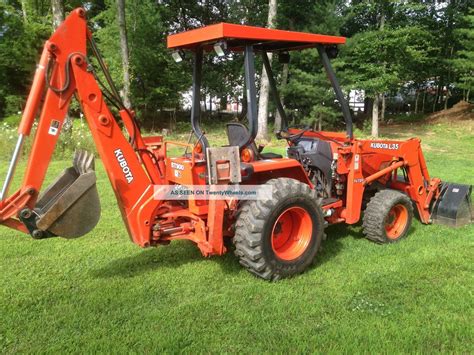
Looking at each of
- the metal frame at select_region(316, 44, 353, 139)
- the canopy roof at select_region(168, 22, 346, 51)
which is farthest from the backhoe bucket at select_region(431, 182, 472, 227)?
the canopy roof at select_region(168, 22, 346, 51)

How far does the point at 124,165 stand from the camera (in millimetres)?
3662

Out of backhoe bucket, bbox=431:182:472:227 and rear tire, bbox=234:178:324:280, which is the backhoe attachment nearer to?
rear tire, bbox=234:178:324:280

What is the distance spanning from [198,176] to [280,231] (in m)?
1.02

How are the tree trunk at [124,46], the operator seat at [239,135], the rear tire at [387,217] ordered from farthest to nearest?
the tree trunk at [124,46] < the rear tire at [387,217] < the operator seat at [239,135]

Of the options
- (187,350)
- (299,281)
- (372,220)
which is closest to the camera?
(187,350)

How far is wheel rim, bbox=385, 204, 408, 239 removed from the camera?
5.06 meters

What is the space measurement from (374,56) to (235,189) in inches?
586

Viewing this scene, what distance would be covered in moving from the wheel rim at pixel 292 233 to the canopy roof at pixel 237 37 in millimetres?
1593

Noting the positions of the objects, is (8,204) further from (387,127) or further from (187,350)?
(387,127)

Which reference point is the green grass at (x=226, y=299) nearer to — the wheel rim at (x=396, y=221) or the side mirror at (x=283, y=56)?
the wheel rim at (x=396, y=221)

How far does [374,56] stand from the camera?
16.8 meters

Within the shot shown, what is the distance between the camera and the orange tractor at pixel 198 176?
3348 mm

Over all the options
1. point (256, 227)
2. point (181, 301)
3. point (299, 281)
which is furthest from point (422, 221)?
point (181, 301)

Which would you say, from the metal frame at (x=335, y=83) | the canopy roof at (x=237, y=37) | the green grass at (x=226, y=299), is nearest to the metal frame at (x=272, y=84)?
the canopy roof at (x=237, y=37)
